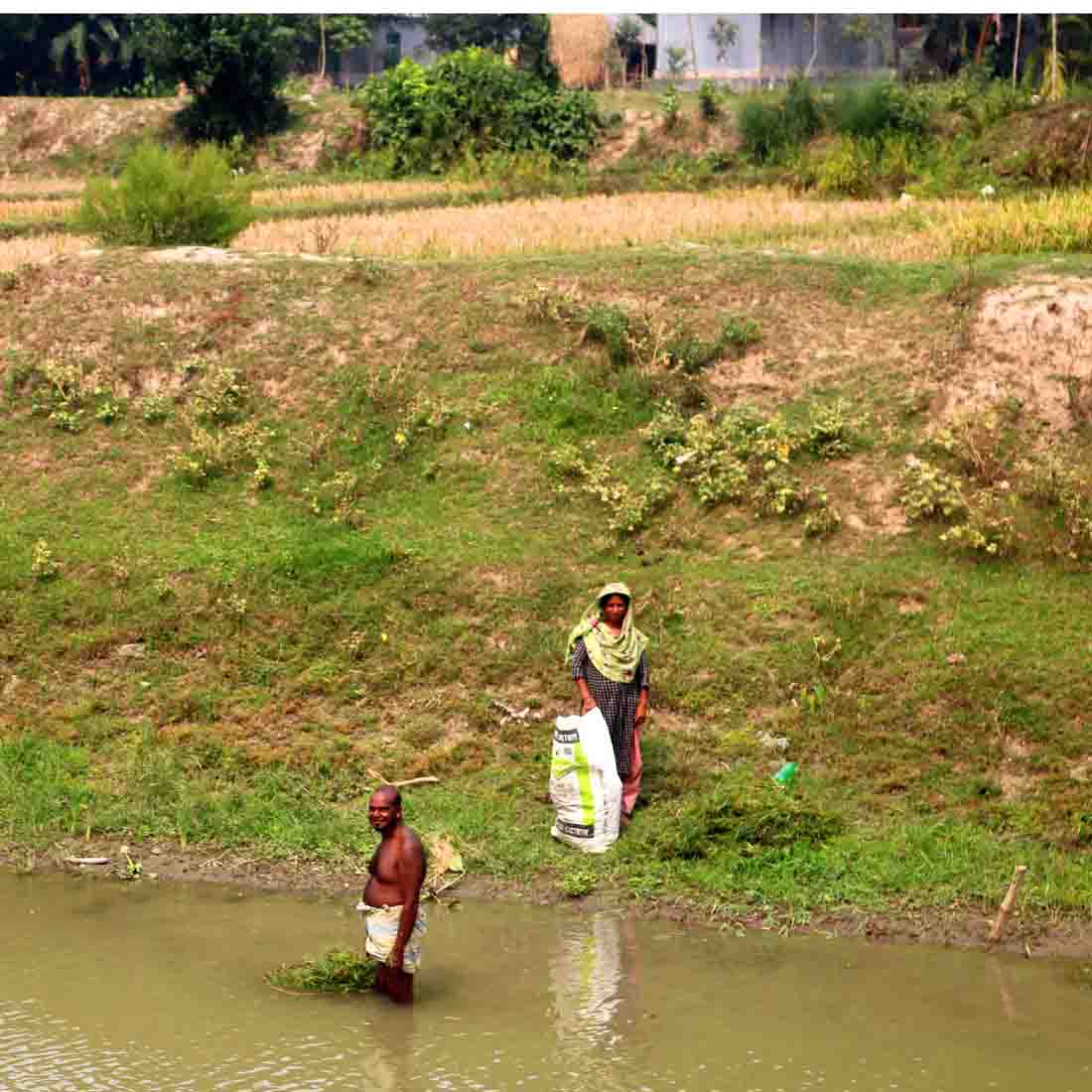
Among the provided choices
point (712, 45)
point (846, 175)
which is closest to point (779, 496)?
point (846, 175)

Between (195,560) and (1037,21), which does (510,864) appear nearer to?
(195,560)

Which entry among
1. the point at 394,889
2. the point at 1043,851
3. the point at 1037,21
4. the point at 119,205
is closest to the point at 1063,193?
the point at 119,205

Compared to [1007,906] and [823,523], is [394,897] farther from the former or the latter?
[823,523]

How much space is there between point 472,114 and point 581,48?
12.6m

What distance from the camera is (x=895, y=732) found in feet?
33.8

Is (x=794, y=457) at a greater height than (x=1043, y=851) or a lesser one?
greater

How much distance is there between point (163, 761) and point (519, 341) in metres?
5.09

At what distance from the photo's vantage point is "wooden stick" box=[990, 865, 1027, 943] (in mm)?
8195

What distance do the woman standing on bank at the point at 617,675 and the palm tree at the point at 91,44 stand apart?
3423 centimetres

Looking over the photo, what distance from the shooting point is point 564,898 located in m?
9.17

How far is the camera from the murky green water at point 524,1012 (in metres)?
7.11

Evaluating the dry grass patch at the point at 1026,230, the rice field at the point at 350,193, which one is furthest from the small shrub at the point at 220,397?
the rice field at the point at 350,193

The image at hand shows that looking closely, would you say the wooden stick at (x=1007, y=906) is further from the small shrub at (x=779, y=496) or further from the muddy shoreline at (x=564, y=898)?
the small shrub at (x=779, y=496)

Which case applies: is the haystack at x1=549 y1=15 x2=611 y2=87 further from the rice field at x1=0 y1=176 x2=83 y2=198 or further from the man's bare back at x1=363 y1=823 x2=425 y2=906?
the man's bare back at x1=363 y1=823 x2=425 y2=906
